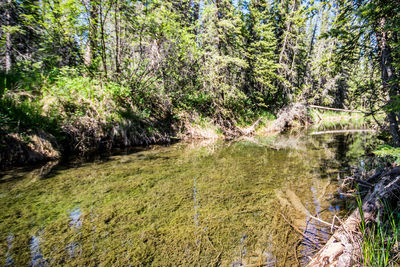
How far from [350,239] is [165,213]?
2.20 m

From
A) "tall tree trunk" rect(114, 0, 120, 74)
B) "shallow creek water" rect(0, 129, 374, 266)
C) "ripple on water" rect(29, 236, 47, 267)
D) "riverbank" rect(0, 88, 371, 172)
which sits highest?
"tall tree trunk" rect(114, 0, 120, 74)

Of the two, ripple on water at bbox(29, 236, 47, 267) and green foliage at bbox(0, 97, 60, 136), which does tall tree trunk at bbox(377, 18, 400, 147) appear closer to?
ripple on water at bbox(29, 236, 47, 267)

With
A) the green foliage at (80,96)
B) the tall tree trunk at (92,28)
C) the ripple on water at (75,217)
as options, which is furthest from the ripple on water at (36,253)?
the tall tree trunk at (92,28)

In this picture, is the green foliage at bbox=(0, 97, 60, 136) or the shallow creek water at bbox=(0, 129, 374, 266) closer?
the shallow creek water at bbox=(0, 129, 374, 266)

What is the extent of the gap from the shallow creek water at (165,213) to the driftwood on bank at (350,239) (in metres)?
0.30

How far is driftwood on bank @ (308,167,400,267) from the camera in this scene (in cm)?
157

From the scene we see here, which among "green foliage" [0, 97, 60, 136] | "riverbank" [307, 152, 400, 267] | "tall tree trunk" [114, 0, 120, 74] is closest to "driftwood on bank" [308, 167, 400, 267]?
"riverbank" [307, 152, 400, 267]

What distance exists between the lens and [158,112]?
30.1 feet

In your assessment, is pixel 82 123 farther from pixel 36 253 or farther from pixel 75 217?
pixel 36 253

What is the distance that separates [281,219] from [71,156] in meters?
6.26

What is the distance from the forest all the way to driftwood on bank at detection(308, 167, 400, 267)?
28mm

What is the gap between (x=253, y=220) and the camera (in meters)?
2.64

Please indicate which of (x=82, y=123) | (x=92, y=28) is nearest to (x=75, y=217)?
(x=82, y=123)

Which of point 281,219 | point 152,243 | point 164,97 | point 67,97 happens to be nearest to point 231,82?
point 164,97
